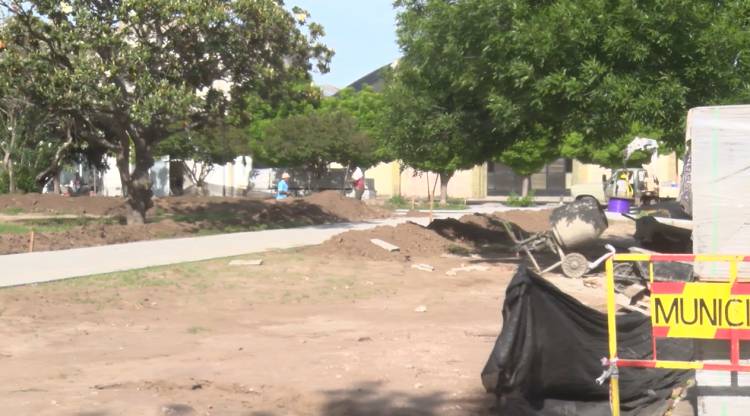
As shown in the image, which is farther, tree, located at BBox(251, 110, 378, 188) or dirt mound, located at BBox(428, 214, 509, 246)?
tree, located at BBox(251, 110, 378, 188)

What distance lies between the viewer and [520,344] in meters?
6.45

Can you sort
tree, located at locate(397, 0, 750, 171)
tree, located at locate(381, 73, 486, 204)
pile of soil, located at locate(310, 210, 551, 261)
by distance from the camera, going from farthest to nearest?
1. pile of soil, located at locate(310, 210, 551, 261)
2. tree, located at locate(381, 73, 486, 204)
3. tree, located at locate(397, 0, 750, 171)

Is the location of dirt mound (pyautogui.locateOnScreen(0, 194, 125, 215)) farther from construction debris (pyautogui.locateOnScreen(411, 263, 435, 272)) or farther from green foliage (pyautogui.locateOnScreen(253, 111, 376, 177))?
construction debris (pyautogui.locateOnScreen(411, 263, 435, 272))

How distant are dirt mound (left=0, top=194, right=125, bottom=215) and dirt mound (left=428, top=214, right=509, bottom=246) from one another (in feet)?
40.5

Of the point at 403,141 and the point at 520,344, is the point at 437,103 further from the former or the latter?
the point at 520,344

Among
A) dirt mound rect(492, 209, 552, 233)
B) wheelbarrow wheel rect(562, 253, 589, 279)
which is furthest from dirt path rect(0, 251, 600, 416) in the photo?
dirt mound rect(492, 209, 552, 233)

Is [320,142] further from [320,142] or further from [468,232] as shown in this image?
[468,232]

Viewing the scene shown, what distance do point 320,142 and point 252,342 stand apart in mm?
32163

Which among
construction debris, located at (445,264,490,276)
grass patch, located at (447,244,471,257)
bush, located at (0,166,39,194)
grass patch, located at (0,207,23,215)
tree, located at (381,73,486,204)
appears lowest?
construction debris, located at (445,264,490,276)

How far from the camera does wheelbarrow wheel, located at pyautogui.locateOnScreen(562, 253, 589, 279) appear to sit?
13.8 meters

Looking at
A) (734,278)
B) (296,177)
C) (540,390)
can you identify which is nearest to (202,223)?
(540,390)

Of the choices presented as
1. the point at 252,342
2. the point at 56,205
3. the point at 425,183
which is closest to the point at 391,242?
the point at 252,342

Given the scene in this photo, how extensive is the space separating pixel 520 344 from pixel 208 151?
3867 cm

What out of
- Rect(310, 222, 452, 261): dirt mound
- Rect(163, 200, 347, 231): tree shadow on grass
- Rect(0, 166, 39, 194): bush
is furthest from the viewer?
Rect(0, 166, 39, 194): bush
